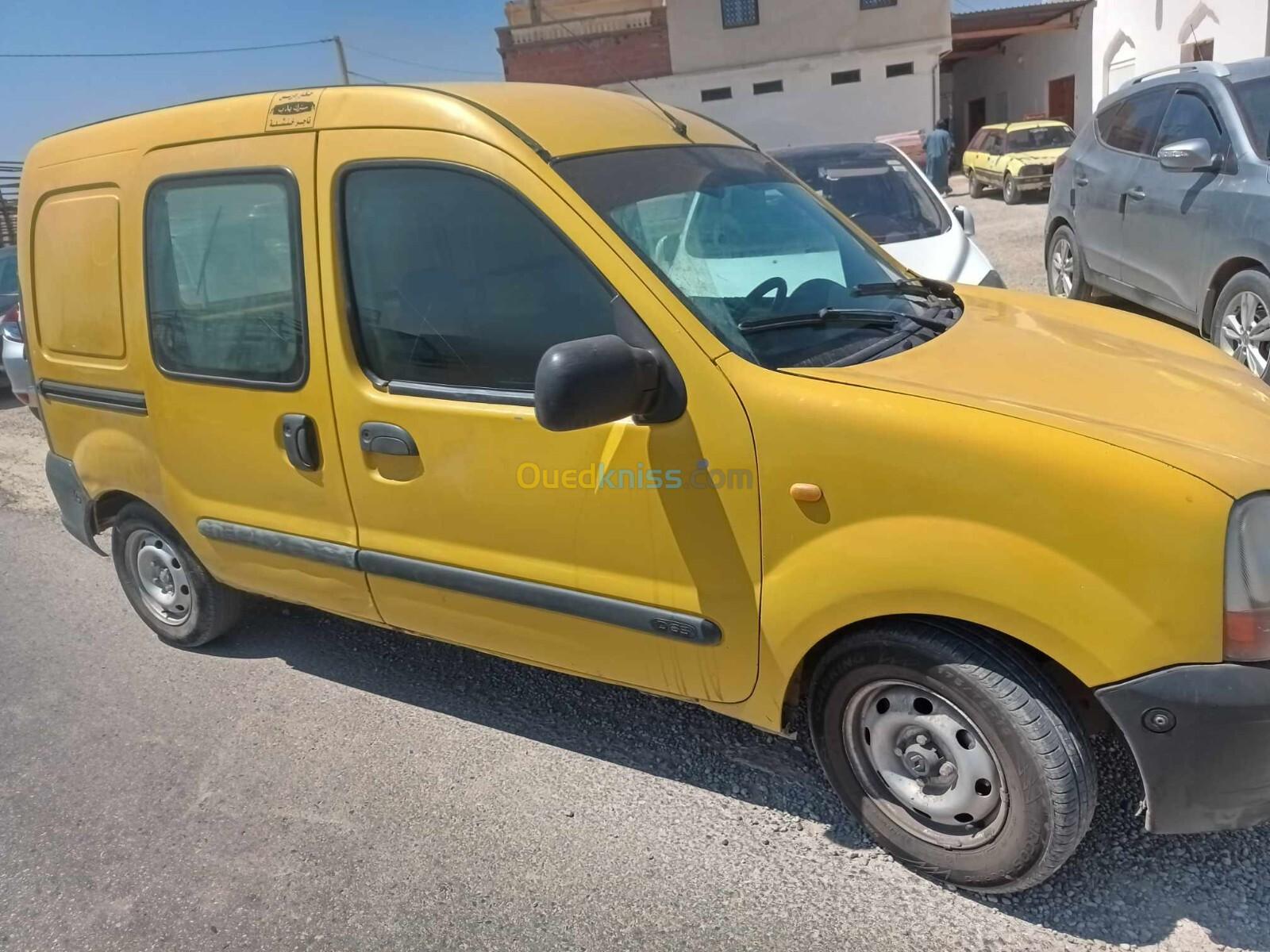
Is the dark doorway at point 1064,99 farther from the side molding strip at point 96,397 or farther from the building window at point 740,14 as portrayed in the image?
the side molding strip at point 96,397

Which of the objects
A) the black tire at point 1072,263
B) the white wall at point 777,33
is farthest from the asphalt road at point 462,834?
the white wall at point 777,33

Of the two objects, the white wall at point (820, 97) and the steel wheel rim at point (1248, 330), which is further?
the white wall at point (820, 97)

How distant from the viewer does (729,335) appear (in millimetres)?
2443

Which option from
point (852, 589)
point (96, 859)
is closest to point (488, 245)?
point (852, 589)

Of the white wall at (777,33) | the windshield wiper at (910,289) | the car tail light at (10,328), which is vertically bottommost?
the car tail light at (10,328)

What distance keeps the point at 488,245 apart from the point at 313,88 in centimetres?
86

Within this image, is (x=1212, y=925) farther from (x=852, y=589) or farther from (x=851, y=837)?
(x=852, y=589)

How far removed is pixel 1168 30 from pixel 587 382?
2196 cm

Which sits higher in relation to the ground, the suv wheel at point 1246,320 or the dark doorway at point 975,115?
the dark doorway at point 975,115

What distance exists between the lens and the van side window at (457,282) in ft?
8.52

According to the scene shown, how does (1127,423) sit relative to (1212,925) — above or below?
above

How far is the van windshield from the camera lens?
251cm

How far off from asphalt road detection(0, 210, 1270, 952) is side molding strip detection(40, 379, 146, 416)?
45.3 inches

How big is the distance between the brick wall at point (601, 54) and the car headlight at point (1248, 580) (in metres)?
27.8
